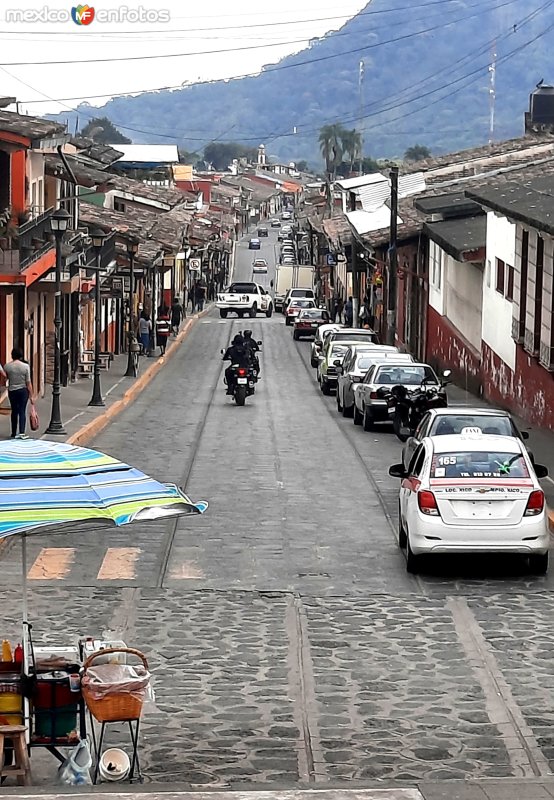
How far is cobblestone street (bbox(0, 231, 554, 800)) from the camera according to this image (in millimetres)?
9406

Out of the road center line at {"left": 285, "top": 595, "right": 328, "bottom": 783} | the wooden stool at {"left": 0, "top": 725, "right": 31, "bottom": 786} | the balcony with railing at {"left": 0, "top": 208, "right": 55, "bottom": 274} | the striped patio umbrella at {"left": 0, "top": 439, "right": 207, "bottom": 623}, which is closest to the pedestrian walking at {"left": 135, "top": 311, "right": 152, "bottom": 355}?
the balcony with railing at {"left": 0, "top": 208, "right": 55, "bottom": 274}

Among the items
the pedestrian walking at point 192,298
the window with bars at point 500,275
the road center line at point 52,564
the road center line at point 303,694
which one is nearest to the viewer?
the road center line at point 303,694

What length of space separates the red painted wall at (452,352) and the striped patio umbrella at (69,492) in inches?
1214

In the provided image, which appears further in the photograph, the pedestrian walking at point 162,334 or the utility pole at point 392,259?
the pedestrian walking at point 162,334

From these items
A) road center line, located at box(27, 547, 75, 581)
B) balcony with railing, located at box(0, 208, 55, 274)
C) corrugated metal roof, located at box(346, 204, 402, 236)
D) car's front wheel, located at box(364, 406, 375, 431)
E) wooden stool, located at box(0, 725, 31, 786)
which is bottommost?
car's front wheel, located at box(364, 406, 375, 431)

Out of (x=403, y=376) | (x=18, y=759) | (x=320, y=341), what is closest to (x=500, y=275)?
(x=403, y=376)

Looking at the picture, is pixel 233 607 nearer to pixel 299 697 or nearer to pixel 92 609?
pixel 92 609

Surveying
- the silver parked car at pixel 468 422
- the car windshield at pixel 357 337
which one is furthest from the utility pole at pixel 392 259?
the silver parked car at pixel 468 422

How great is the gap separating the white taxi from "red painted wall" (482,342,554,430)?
1314cm

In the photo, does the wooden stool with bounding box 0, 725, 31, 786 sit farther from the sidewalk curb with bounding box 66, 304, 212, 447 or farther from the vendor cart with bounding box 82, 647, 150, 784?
the sidewalk curb with bounding box 66, 304, 212, 447

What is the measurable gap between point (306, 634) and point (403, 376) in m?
19.2

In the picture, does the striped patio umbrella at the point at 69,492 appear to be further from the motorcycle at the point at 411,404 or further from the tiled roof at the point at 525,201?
the motorcycle at the point at 411,404

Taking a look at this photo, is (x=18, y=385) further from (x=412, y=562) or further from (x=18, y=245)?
(x=412, y=562)

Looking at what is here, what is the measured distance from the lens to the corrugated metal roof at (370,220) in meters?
58.1
